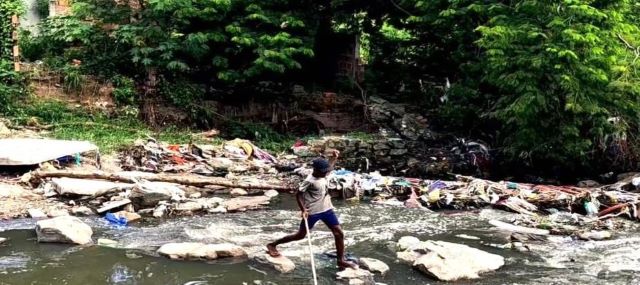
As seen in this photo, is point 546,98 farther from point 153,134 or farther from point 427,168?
point 153,134

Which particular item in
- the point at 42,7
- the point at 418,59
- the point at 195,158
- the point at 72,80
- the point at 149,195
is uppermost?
the point at 42,7

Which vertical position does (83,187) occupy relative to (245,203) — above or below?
above

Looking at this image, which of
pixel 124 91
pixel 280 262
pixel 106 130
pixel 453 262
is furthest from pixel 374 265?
pixel 124 91

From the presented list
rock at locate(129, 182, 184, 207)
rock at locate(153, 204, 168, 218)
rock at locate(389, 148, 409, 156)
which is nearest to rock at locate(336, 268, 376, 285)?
rock at locate(153, 204, 168, 218)

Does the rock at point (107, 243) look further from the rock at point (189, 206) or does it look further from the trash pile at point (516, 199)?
the trash pile at point (516, 199)

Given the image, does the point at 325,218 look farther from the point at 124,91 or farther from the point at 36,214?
the point at 124,91

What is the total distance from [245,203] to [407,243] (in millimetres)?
3354

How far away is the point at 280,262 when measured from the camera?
7.20m

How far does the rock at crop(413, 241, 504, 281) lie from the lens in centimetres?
702

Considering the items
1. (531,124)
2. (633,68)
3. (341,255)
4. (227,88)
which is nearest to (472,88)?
(531,124)

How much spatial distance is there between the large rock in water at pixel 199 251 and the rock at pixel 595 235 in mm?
4752

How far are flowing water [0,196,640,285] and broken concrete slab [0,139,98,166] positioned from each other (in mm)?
2449

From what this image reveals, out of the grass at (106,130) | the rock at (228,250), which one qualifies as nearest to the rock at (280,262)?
the rock at (228,250)

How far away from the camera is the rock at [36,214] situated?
928 cm
